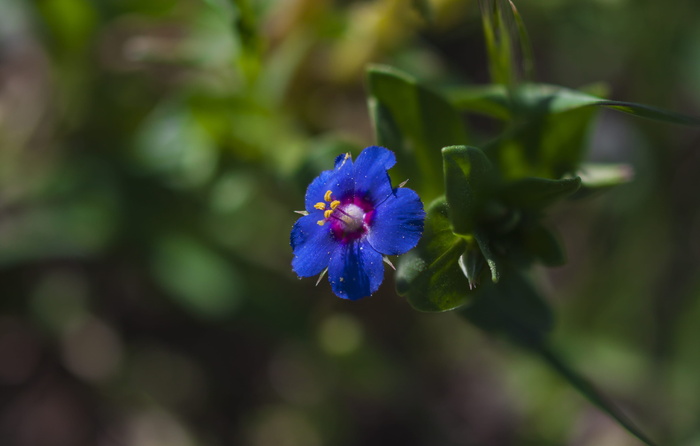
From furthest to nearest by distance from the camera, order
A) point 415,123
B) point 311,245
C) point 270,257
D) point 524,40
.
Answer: point 270,257
point 415,123
point 524,40
point 311,245

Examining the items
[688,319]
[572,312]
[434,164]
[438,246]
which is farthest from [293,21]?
[688,319]

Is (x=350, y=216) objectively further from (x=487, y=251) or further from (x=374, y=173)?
(x=487, y=251)

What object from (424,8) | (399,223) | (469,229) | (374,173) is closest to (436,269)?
(469,229)

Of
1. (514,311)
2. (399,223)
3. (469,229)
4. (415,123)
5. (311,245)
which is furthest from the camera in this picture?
(514,311)

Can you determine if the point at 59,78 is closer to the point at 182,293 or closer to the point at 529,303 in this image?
the point at 182,293

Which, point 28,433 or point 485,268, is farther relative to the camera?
point 28,433

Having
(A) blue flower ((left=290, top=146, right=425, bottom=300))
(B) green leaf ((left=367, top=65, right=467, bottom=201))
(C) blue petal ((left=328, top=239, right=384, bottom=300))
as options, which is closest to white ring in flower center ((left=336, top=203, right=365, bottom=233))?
(A) blue flower ((left=290, top=146, right=425, bottom=300))

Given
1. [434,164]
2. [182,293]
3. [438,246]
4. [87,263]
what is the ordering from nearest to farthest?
[438,246] → [434,164] → [182,293] → [87,263]
